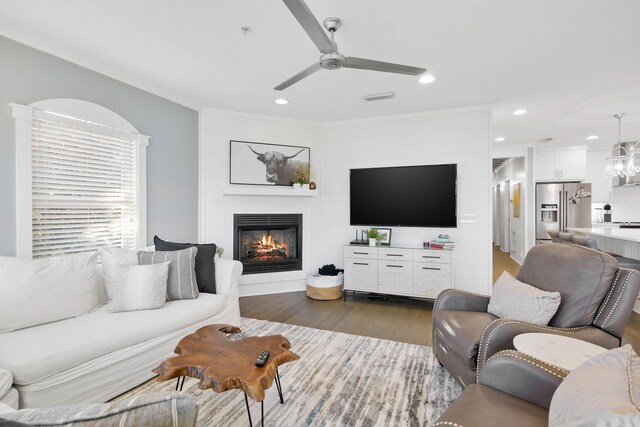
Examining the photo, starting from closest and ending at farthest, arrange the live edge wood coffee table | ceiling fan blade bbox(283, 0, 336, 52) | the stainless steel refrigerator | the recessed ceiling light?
the live edge wood coffee table
ceiling fan blade bbox(283, 0, 336, 52)
the recessed ceiling light
the stainless steel refrigerator

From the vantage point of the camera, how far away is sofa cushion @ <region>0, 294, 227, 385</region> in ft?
5.60

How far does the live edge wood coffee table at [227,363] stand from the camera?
1.51 m

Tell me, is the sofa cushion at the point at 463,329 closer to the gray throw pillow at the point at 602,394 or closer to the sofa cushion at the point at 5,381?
the gray throw pillow at the point at 602,394

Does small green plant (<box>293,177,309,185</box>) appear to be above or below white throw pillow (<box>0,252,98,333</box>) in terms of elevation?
above

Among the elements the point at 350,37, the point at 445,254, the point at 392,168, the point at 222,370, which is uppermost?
the point at 350,37

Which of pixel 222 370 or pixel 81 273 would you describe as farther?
pixel 81 273

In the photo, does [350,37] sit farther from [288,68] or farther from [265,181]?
[265,181]

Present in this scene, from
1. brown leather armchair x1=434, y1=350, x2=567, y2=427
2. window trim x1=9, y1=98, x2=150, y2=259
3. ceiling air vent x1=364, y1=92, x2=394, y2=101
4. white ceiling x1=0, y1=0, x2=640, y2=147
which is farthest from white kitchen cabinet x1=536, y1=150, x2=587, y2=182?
window trim x1=9, y1=98, x2=150, y2=259

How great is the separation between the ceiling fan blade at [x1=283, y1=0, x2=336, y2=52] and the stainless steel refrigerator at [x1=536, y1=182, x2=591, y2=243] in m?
6.24

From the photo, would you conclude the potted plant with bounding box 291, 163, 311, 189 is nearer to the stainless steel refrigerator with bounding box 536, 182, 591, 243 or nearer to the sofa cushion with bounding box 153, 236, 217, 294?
the sofa cushion with bounding box 153, 236, 217, 294

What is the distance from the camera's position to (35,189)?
2.58 m

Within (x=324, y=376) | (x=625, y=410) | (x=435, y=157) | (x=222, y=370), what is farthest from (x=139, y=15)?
(x=435, y=157)

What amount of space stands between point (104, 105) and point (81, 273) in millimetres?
1672

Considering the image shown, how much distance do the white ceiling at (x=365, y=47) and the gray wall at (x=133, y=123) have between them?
12 centimetres
